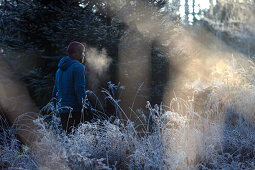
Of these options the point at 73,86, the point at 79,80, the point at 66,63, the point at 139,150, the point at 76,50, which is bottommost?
the point at 139,150

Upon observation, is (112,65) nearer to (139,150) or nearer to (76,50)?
(76,50)

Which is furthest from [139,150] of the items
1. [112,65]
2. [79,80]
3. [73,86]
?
[112,65]

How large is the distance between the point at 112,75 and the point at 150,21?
1933mm

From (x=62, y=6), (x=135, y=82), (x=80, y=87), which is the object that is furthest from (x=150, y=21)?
(x=80, y=87)

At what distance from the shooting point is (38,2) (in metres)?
7.06

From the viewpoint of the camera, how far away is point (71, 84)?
4043 mm

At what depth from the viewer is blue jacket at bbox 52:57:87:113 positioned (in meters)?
3.93

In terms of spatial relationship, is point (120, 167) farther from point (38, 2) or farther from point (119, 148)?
point (38, 2)

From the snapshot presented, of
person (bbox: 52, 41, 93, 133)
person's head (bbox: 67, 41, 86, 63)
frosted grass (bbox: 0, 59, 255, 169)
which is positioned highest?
person's head (bbox: 67, 41, 86, 63)

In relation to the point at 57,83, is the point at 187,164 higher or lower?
lower

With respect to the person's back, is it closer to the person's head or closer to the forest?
the person's head

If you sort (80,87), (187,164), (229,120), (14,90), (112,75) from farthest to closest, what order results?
(112,75) < (14,90) < (229,120) < (80,87) < (187,164)

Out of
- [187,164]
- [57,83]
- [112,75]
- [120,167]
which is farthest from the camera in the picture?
[112,75]

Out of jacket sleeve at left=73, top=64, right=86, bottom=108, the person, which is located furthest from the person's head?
jacket sleeve at left=73, top=64, right=86, bottom=108
